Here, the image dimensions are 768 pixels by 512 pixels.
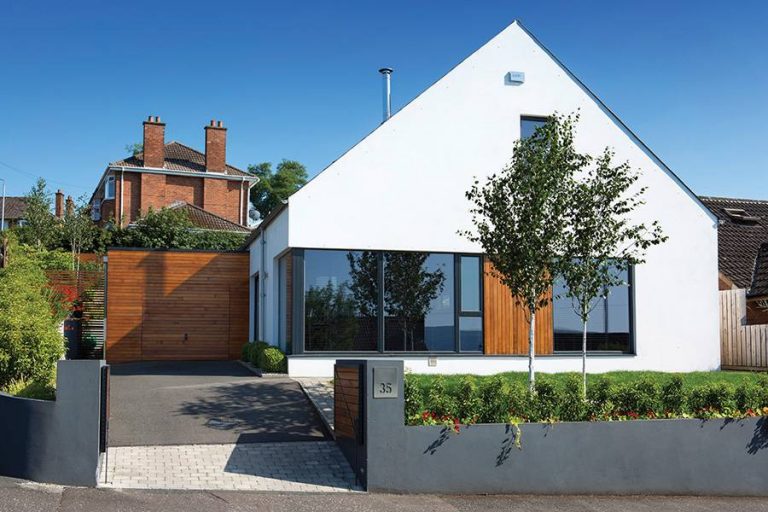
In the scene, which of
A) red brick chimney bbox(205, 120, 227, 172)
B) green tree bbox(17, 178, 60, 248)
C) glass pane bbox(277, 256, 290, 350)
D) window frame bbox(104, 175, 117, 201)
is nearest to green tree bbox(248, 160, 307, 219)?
red brick chimney bbox(205, 120, 227, 172)

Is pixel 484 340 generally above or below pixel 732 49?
below

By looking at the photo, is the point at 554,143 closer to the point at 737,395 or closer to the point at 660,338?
the point at 737,395

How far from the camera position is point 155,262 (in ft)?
62.3

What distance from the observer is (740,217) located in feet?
76.2

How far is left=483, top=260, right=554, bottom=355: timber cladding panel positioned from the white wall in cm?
437

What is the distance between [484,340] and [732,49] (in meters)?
7.28

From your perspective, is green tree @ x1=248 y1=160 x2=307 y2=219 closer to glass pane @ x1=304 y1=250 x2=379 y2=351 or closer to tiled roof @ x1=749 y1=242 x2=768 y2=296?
tiled roof @ x1=749 y1=242 x2=768 y2=296

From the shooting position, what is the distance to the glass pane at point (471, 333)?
50.7 feet

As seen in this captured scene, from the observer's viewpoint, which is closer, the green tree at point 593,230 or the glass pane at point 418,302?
the green tree at point 593,230

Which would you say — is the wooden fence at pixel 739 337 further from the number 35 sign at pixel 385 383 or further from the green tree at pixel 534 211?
the number 35 sign at pixel 385 383

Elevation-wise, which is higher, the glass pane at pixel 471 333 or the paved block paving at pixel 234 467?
the glass pane at pixel 471 333

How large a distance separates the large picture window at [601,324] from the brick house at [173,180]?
24.4 m

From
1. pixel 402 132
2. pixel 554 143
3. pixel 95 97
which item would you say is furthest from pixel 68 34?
pixel 554 143

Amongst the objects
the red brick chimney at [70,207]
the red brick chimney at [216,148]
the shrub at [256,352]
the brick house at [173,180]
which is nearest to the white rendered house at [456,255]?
the shrub at [256,352]
